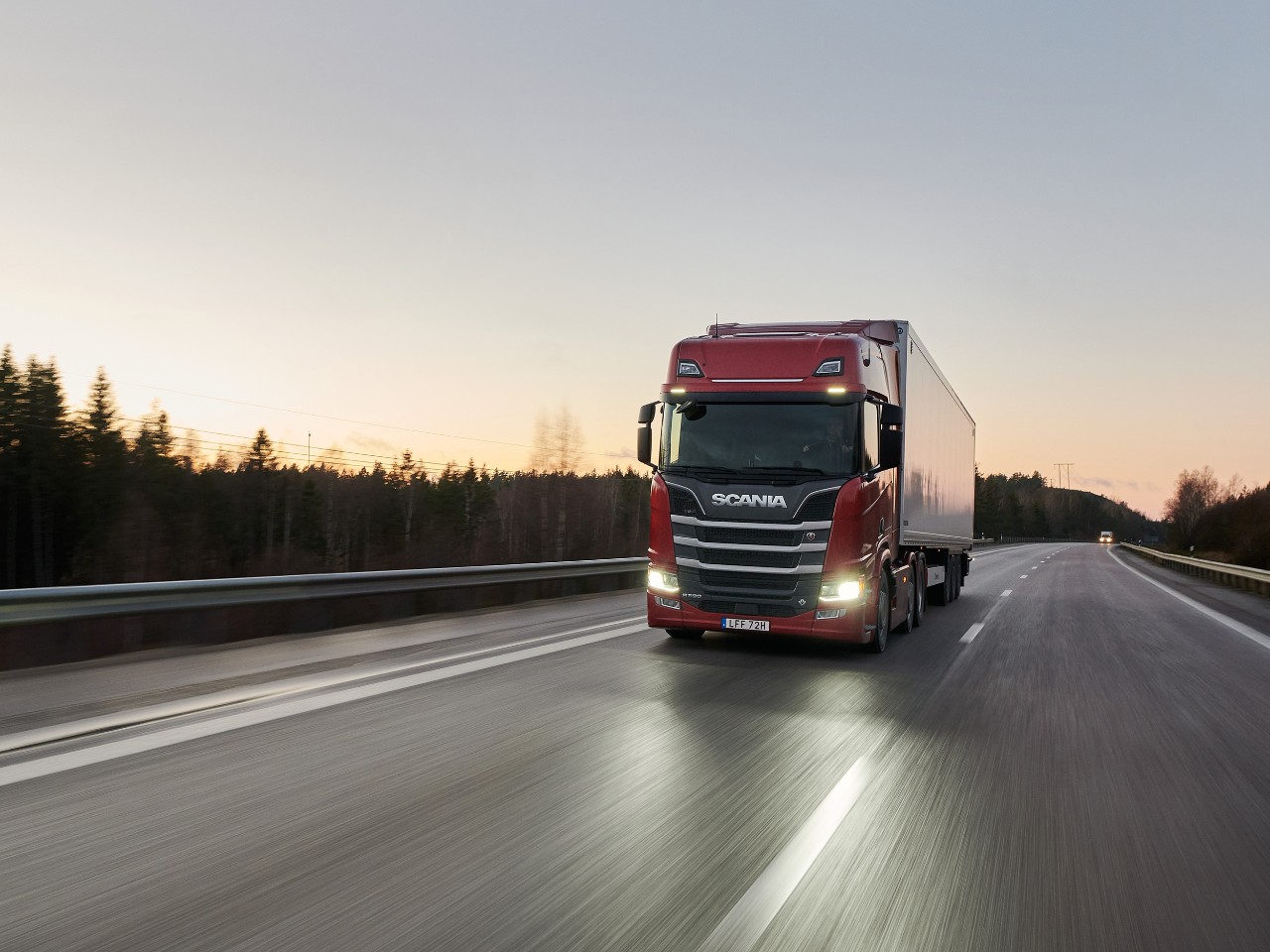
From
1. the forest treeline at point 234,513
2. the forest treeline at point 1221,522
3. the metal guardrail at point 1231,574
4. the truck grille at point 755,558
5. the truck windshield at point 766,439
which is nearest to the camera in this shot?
the truck grille at point 755,558

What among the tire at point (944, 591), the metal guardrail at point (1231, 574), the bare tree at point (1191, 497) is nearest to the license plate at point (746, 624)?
the tire at point (944, 591)

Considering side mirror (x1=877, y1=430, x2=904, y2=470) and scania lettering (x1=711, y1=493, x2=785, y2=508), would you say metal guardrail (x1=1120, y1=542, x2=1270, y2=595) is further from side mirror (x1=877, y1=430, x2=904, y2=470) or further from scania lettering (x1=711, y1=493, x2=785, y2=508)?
scania lettering (x1=711, y1=493, x2=785, y2=508)

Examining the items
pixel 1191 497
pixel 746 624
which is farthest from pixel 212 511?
pixel 1191 497

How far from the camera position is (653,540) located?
10.7 meters

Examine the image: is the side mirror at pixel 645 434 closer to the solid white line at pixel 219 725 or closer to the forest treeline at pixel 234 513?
the solid white line at pixel 219 725

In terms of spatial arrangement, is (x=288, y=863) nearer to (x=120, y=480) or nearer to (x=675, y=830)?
(x=675, y=830)

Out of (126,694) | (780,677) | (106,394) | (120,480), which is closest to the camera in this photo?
(126,694)

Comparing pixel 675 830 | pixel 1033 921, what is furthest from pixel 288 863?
pixel 1033 921

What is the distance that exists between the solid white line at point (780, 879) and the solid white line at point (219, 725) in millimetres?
3548

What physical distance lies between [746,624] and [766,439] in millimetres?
1933

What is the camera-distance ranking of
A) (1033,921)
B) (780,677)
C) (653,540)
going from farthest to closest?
(653,540), (780,677), (1033,921)

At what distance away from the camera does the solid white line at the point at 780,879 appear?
329cm

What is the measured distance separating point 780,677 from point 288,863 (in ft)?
19.5

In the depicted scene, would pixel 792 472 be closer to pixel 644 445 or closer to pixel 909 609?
pixel 644 445
